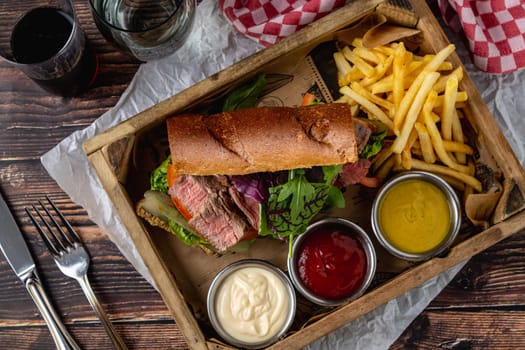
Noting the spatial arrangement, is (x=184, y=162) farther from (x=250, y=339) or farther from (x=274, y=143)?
(x=250, y=339)

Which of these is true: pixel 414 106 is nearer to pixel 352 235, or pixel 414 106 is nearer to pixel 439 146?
pixel 439 146

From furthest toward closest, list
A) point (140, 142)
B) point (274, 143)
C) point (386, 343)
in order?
point (386, 343) → point (140, 142) → point (274, 143)

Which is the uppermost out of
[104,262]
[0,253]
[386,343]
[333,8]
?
[333,8]

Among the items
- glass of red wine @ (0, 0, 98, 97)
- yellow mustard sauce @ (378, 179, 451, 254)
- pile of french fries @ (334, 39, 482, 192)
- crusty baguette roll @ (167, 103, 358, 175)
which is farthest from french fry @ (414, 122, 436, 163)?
glass of red wine @ (0, 0, 98, 97)

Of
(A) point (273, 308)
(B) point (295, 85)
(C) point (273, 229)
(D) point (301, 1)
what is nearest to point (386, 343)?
(A) point (273, 308)

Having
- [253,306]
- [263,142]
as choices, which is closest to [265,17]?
[263,142]

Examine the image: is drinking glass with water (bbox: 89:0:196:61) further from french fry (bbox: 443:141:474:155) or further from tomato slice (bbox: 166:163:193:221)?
french fry (bbox: 443:141:474:155)
